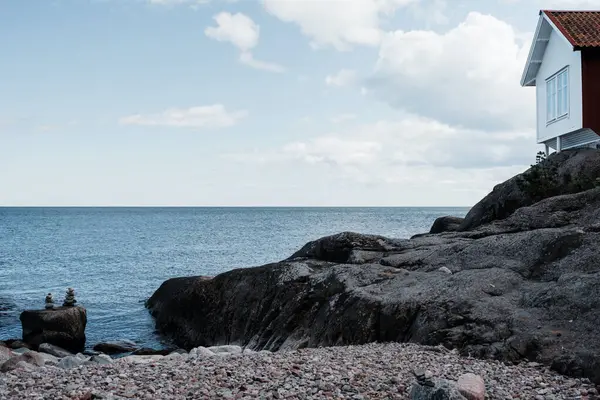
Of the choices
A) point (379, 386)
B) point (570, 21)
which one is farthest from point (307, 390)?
point (570, 21)

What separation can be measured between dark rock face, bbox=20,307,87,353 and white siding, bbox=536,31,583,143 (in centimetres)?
2129

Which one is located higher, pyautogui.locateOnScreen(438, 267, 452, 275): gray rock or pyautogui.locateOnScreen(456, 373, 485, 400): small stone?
pyautogui.locateOnScreen(438, 267, 452, 275): gray rock

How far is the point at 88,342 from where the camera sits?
21.7 metres

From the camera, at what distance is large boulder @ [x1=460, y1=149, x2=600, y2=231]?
21.5 m

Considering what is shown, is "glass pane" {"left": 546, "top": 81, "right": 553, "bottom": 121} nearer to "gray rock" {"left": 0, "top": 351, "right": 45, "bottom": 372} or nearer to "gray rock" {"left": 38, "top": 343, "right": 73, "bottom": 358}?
"gray rock" {"left": 38, "top": 343, "right": 73, "bottom": 358}

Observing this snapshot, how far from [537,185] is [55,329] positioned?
18204 mm

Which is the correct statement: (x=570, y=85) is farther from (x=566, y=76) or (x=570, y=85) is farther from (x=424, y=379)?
(x=424, y=379)

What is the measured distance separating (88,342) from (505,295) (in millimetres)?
16183

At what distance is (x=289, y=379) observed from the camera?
7.85 m

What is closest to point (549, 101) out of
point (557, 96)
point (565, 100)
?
point (557, 96)

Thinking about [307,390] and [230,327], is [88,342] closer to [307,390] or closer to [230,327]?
[230,327]

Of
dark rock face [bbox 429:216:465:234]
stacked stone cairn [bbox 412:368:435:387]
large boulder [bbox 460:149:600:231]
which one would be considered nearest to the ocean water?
dark rock face [bbox 429:216:465:234]

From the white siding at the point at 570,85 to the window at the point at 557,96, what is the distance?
27 cm

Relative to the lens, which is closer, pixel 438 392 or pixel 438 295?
pixel 438 392
